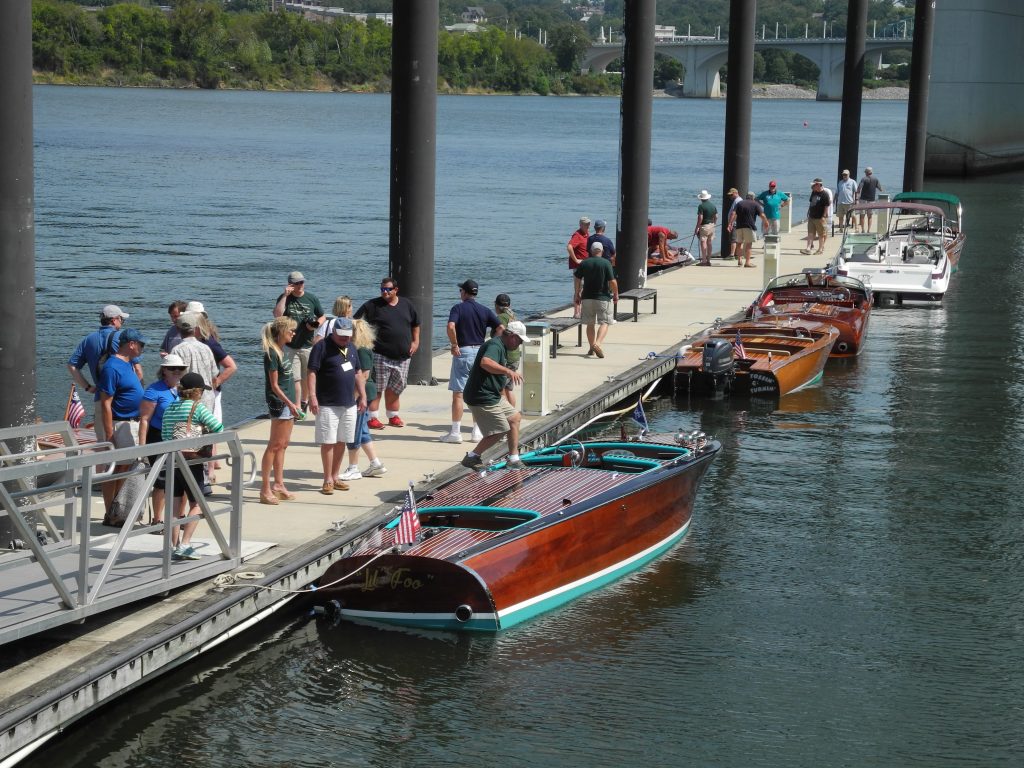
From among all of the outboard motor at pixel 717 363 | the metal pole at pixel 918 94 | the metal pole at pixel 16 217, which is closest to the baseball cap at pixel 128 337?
the metal pole at pixel 16 217

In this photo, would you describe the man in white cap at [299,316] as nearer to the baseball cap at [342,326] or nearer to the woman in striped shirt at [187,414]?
the baseball cap at [342,326]

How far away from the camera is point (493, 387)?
1551 centimetres

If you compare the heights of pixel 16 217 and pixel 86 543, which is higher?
pixel 16 217

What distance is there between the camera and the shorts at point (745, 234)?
3591 centimetres

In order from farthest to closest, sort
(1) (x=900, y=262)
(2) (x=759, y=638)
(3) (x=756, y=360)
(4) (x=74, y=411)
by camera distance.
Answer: (1) (x=900, y=262), (3) (x=756, y=360), (4) (x=74, y=411), (2) (x=759, y=638)

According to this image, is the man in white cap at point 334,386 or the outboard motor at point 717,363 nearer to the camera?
the man in white cap at point 334,386

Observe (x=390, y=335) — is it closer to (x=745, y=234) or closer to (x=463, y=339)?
(x=463, y=339)

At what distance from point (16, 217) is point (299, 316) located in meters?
4.38

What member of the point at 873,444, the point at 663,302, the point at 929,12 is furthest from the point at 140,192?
the point at 873,444

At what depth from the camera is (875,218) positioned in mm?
46344

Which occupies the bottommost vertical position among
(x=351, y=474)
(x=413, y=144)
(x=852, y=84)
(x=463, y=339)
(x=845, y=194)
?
(x=351, y=474)

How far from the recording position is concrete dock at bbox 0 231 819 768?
1003 centimetres

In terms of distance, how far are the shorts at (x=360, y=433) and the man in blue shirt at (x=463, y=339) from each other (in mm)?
1929

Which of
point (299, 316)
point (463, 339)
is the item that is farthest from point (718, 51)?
point (299, 316)
